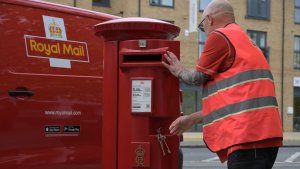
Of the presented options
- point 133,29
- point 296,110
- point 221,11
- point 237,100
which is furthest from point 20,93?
point 296,110

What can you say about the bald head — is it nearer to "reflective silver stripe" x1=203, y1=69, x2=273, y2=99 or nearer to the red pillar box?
"reflective silver stripe" x1=203, y1=69, x2=273, y2=99

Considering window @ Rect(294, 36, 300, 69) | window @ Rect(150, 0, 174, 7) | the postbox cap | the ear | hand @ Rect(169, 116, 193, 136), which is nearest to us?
the ear

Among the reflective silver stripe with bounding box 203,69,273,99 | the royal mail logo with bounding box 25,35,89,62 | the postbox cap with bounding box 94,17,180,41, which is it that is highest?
the postbox cap with bounding box 94,17,180,41

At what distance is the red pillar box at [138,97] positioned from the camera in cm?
383

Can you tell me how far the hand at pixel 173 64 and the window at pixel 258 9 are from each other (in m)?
26.7

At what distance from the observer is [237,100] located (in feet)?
10.2

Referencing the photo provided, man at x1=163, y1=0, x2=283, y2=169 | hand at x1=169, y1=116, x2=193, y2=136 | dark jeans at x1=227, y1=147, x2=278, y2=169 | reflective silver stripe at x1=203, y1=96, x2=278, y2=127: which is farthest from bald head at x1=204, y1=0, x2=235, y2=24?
dark jeans at x1=227, y1=147, x2=278, y2=169

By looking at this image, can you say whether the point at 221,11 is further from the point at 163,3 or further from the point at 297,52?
the point at 297,52

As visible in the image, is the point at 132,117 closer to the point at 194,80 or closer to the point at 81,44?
the point at 194,80

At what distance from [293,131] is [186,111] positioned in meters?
7.32

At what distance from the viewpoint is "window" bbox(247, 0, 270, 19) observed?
2991cm

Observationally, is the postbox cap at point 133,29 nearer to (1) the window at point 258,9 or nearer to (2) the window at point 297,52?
(1) the window at point 258,9

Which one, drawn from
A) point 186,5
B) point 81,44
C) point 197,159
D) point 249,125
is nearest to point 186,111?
point 186,5

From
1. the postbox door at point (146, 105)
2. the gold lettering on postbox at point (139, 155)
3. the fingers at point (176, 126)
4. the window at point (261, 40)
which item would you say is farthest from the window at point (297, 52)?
the fingers at point (176, 126)
